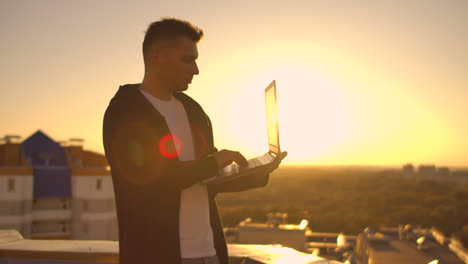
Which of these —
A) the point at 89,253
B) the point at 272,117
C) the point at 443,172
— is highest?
the point at 272,117

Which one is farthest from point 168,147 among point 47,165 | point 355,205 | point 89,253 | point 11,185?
point 355,205

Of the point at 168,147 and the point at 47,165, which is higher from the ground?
the point at 47,165

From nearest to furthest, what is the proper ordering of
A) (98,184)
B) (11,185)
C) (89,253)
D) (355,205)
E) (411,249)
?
1. (89,253)
2. (411,249)
3. (11,185)
4. (98,184)
5. (355,205)

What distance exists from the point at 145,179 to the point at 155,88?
0.52m

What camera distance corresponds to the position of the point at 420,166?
A: 15725 cm

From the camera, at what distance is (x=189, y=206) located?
6.52 feet

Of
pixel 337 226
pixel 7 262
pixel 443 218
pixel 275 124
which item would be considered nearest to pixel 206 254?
pixel 275 124

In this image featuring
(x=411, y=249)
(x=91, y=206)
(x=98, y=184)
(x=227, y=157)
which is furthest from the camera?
(x=98, y=184)

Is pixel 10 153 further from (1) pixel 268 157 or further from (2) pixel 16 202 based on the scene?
(1) pixel 268 157

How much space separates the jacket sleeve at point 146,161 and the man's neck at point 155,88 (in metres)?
0.25

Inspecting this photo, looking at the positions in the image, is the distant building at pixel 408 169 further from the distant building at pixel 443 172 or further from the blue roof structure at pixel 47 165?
the blue roof structure at pixel 47 165

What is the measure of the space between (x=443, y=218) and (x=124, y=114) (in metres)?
54.0

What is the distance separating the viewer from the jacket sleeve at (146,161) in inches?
71.0

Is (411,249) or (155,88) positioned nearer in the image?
(155,88)
